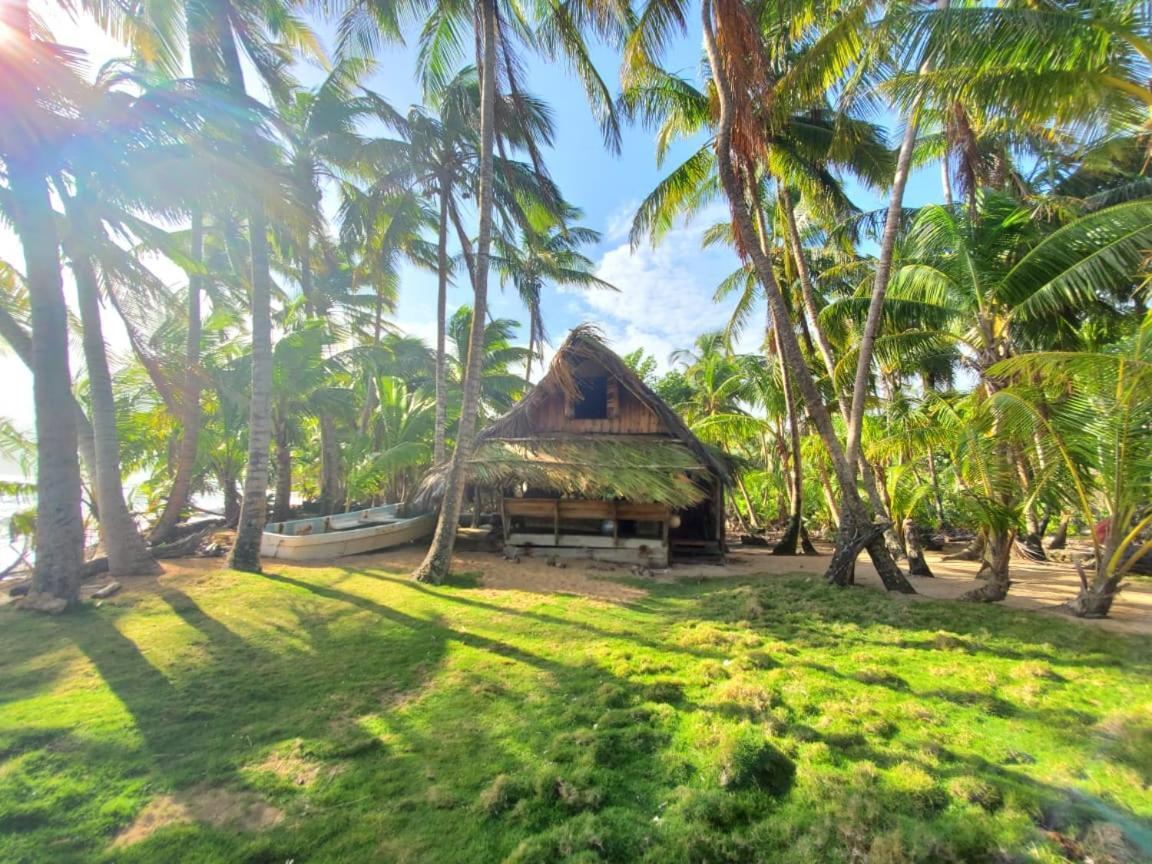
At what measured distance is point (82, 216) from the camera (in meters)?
6.55

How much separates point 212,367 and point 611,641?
11.3 meters

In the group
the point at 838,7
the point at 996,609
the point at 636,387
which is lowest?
the point at 996,609

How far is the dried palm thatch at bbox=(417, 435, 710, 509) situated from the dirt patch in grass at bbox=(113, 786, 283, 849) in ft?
22.9

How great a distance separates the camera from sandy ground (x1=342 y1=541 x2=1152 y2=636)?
6.47 m

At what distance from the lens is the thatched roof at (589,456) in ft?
30.7

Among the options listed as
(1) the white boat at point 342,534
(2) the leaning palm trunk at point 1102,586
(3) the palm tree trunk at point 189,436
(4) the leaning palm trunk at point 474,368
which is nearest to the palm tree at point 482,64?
(4) the leaning palm trunk at point 474,368

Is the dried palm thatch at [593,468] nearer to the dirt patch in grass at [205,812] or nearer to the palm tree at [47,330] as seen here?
the palm tree at [47,330]

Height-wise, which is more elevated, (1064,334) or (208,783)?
(1064,334)

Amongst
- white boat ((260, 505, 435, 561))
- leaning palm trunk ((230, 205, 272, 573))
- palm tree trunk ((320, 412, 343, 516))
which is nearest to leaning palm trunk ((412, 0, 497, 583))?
white boat ((260, 505, 435, 561))

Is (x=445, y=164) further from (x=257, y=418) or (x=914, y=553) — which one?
(x=914, y=553)

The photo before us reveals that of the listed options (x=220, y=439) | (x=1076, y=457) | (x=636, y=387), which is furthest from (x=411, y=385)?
(x=1076, y=457)

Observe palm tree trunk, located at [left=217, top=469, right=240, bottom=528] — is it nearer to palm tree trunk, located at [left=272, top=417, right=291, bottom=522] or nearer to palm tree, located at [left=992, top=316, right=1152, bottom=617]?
palm tree trunk, located at [left=272, top=417, right=291, bottom=522]

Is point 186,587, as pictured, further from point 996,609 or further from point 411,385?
point 411,385

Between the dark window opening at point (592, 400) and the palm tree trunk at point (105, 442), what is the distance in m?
8.62
